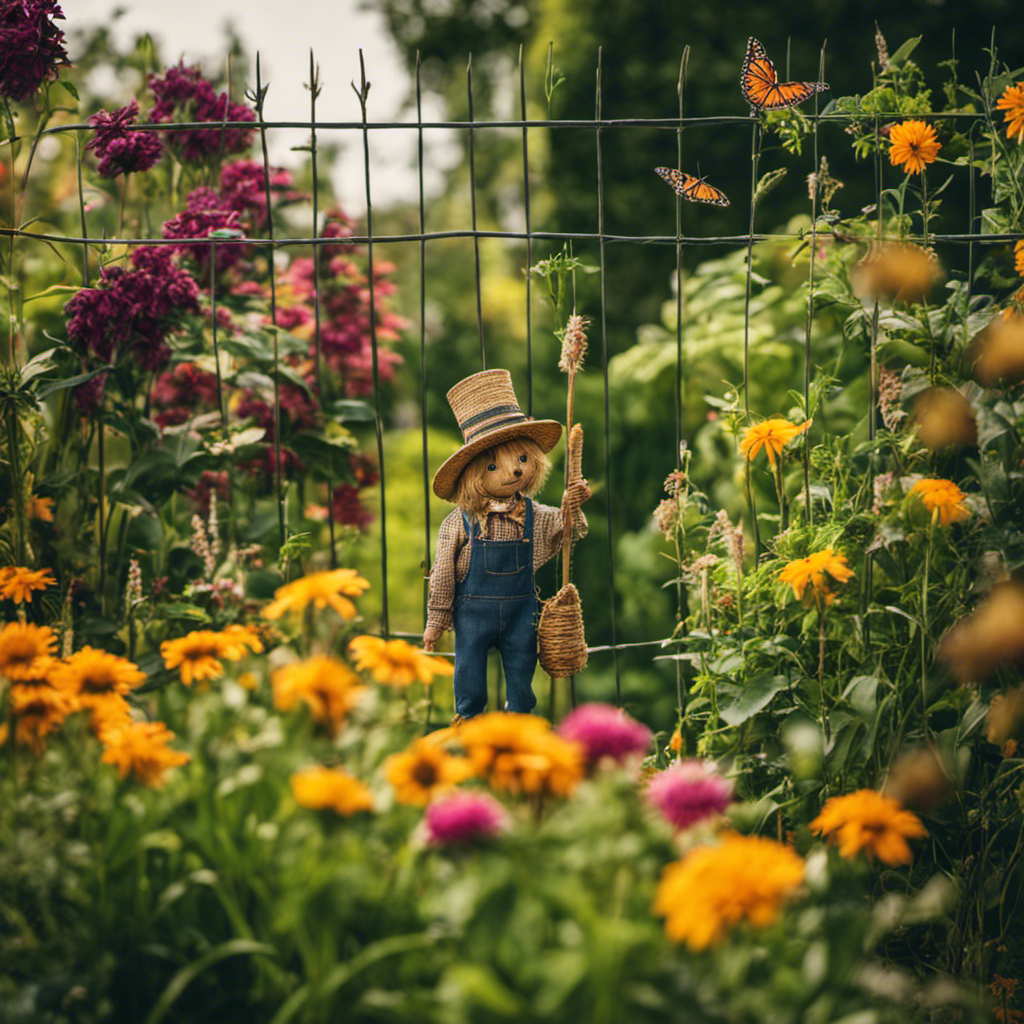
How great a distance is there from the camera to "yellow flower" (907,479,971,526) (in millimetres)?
2133

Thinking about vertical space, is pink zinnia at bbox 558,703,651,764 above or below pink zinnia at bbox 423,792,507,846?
above

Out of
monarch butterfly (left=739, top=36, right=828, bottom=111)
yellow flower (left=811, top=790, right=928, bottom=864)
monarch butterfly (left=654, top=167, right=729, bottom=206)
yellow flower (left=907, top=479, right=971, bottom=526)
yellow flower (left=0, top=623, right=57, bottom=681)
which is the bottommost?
yellow flower (left=811, top=790, right=928, bottom=864)

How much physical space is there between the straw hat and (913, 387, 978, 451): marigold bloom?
821 mm

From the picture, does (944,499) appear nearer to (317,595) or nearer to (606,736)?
(606,736)

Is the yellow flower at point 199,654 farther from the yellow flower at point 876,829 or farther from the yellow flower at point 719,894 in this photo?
the yellow flower at point 876,829

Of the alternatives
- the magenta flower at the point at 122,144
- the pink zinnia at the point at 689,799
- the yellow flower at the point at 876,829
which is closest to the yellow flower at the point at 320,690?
the pink zinnia at the point at 689,799

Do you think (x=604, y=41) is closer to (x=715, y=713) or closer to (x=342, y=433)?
(x=342, y=433)

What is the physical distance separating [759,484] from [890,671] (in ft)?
3.16

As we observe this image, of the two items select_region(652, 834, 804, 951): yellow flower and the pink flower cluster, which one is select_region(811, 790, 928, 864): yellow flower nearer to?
select_region(652, 834, 804, 951): yellow flower

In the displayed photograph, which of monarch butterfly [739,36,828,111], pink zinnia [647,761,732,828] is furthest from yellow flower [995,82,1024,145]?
pink zinnia [647,761,732,828]

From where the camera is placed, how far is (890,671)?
7.77ft

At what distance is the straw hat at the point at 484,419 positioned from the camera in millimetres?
2324

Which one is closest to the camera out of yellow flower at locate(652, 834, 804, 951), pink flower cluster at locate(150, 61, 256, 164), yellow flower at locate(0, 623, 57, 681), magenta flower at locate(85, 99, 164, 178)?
yellow flower at locate(652, 834, 804, 951)

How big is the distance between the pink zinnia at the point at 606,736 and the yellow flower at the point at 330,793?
30cm
